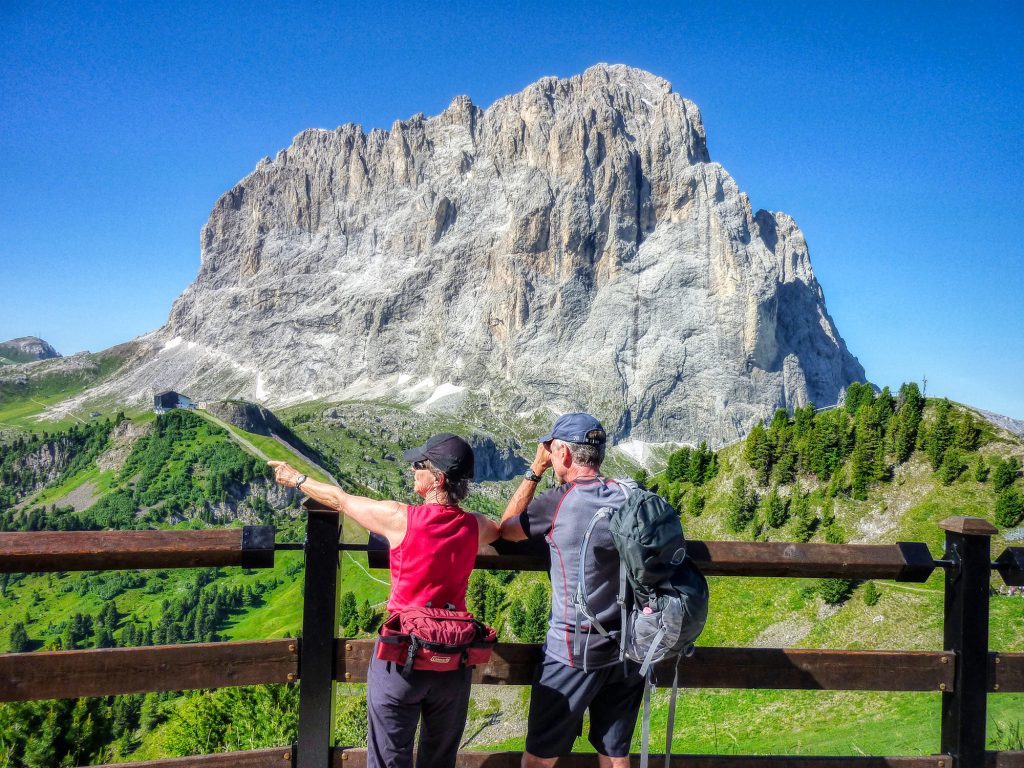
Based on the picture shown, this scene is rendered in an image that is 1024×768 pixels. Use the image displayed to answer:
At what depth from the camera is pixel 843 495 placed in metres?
40.1

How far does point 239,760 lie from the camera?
5625 mm

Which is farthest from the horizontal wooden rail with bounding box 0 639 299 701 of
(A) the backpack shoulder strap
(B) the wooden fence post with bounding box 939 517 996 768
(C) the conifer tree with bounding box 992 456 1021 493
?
(C) the conifer tree with bounding box 992 456 1021 493

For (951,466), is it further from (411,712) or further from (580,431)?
(411,712)

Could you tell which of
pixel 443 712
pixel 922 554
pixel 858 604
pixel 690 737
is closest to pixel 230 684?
pixel 443 712

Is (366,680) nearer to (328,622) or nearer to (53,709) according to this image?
(328,622)

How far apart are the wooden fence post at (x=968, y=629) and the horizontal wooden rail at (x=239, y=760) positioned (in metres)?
5.25

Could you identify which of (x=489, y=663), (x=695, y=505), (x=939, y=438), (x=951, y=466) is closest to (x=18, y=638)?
(x=695, y=505)

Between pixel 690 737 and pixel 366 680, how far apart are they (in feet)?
38.4

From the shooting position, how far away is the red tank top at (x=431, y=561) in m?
5.24

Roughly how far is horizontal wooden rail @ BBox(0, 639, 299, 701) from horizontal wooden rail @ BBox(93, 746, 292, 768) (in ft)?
1.75

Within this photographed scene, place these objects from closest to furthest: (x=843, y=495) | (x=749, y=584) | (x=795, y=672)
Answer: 1. (x=795, y=672)
2. (x=749, y=584)
3. (x=843, y=495)

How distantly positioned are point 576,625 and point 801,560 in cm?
199

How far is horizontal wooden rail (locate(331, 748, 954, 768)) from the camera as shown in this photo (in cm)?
570

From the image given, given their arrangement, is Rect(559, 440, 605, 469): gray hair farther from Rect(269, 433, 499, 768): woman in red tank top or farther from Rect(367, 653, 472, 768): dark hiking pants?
Rect(367, 653, 472, 768): dark hiking pants
